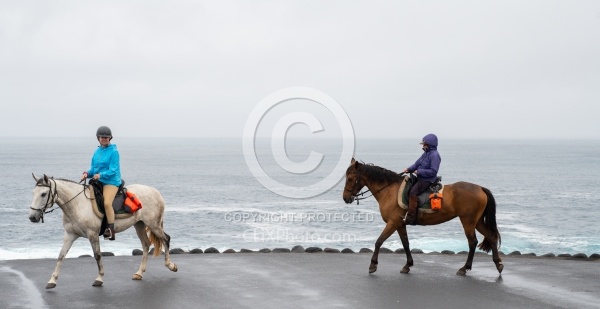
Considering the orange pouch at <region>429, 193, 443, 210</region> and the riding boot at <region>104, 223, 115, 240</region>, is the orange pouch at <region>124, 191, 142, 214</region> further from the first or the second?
the orange pouch at <region>429, 193, 443, 210</region>

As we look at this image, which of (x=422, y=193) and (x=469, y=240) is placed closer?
(x=469, y=240)

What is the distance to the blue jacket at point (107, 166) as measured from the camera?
12914 mm

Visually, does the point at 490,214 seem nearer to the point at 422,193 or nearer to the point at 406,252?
the point at 422,193

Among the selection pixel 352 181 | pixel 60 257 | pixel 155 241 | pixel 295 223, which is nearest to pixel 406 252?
pixel 352 181

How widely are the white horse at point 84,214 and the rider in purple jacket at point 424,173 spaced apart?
16.8 ft

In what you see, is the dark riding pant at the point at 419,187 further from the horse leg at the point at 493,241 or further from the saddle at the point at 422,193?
the horse leg at the point at 493,241

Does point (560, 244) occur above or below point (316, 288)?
below

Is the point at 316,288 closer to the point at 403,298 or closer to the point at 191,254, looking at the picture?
the point at 403,298

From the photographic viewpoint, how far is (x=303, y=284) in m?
13.0

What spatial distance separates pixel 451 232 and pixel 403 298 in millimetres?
32632

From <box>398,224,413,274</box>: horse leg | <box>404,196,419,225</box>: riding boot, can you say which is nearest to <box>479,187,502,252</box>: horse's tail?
<box>404,196,419,225</box>: riding boot

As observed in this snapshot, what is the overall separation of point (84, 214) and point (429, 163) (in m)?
6.99

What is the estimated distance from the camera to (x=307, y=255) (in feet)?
55.7

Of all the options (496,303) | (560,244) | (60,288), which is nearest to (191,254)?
(60,288)
